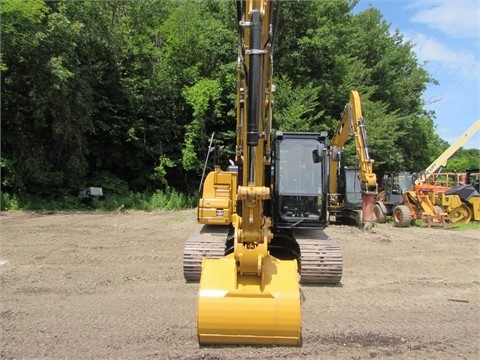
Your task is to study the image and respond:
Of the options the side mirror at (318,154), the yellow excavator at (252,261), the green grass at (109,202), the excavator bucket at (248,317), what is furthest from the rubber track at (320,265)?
the green grass at (109,202)

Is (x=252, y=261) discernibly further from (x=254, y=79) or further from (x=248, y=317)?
(x=254, y=79)

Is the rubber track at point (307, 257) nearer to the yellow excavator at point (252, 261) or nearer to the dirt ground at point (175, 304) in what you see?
the dirt ground at point (175, 304)

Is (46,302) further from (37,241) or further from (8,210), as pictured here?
(8,210)

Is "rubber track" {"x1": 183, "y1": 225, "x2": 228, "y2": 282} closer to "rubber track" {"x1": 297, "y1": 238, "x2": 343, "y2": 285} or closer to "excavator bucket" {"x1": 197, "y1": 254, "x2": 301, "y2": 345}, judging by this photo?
"rubber track" {"x1": 297, "y1": 238, "x2": 343, "y2": 285}

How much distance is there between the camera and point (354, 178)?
15836 mm

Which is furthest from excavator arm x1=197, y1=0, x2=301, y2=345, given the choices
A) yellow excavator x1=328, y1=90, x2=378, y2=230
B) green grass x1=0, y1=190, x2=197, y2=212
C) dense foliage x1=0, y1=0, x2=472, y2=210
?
green grass x1=0, y1=190, x2=197, y2=212

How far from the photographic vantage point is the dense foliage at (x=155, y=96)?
18.3 m

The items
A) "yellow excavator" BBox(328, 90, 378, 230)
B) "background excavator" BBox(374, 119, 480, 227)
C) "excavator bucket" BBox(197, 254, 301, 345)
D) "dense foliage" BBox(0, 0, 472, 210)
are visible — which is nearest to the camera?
"excavator bucket" BBox(197, 254, 301, 345)

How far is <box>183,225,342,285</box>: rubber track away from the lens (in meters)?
6.58

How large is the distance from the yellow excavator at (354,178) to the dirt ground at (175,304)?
199 centimetres

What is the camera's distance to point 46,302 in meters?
5.85

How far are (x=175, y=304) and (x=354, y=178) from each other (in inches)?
444

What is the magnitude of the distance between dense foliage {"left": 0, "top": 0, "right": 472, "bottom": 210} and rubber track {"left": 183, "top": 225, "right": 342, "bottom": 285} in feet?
40.4

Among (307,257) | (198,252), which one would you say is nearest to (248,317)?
(307,257)
